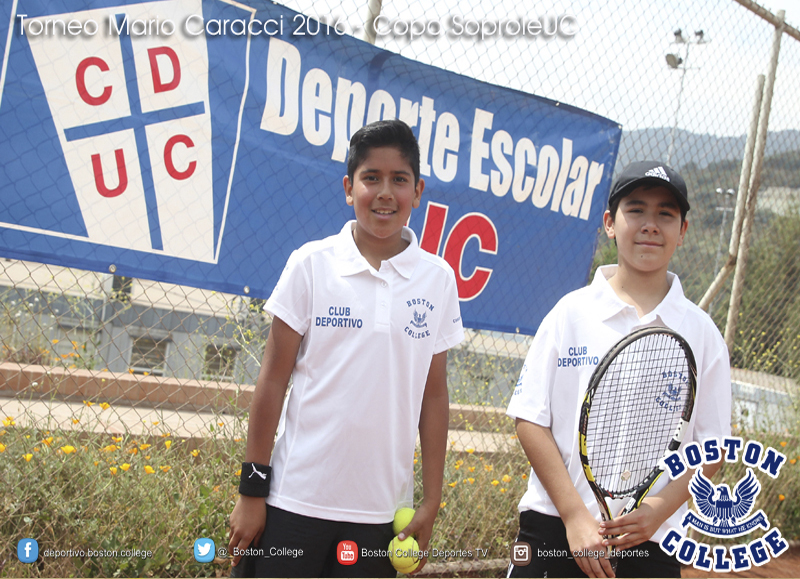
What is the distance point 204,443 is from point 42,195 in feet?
5.03

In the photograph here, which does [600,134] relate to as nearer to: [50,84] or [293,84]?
[293,84]

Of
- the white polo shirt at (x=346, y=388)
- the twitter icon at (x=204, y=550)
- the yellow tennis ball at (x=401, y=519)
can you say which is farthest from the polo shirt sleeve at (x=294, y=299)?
the twitter icon at (x=204, y=550)

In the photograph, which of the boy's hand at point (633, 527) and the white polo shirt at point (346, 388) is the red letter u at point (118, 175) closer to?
the white polo shirt at point (346, 388)

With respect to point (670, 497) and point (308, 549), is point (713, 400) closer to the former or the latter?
point (670, 497)

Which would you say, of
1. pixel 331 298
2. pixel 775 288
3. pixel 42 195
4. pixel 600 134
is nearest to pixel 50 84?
pixel 42 195

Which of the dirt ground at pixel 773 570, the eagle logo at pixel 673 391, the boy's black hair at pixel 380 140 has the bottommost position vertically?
the dirt ground at pixel 773 570

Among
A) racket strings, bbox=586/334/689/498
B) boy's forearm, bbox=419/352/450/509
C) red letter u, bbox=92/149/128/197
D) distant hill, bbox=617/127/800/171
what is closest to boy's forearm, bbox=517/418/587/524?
racket strings, bbox=586/334/689/498

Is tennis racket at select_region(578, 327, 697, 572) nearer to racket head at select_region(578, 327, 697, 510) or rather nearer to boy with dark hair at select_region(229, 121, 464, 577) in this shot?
racket head at select_region(578, 327, 697, 510)

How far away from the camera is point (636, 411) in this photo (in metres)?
1.74

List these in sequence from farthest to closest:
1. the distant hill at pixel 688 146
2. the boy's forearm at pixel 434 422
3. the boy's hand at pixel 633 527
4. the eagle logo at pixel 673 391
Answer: the distant hill at pixel 688 146, the boy's forearm at pixel 434 422, the eagle logo at pixel 673 391, the boy's hand at pixel 633 527

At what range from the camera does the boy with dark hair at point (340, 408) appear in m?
1.66

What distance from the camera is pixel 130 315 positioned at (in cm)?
899

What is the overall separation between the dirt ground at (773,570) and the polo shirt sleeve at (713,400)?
7.09ft

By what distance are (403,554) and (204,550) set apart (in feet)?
3.69
